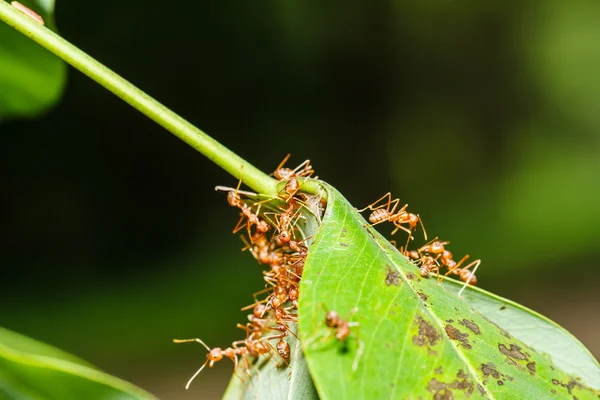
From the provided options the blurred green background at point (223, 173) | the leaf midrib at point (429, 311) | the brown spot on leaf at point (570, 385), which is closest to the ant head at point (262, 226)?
the leaf midrib at point (429, 311)

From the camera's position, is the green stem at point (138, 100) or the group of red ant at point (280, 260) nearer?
the green stem at point (138, 100)

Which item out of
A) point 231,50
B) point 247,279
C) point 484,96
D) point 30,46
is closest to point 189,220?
point 247,279

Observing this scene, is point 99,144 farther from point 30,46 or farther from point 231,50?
point 30,46

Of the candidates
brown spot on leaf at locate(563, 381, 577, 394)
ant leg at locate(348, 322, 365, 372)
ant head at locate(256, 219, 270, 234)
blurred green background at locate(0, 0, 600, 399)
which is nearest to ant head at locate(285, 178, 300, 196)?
ant head at locate(256, 219, 270, 234)

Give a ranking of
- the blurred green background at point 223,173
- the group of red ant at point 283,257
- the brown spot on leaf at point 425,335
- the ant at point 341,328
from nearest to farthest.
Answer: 1. the ant at point 341,328
2. the brown spot on leaf at point 425,335
3. the group of red ant at point 283,257
4. the blurred green background at point 223,173

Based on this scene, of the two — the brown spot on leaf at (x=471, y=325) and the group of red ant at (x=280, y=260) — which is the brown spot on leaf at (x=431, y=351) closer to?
the brown spot on leaf at (x=471, y=325)

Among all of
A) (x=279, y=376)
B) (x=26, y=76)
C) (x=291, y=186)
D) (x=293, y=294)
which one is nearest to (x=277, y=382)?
(x=279, y=376)

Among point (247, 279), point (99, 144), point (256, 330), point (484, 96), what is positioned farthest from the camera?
point (484, 96)
